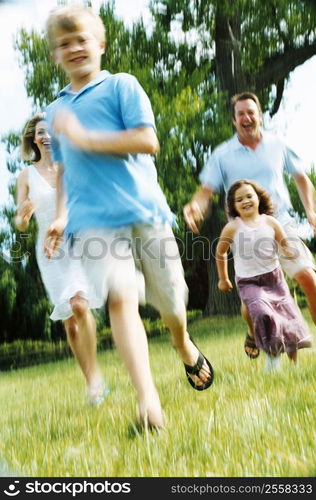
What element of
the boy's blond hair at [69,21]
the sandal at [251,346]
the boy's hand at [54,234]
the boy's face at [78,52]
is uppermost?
the boy's blond hair at [69,21]

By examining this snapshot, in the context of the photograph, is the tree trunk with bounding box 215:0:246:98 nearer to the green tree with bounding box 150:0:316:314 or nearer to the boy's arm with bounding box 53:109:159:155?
the green tree with bounding box 150:0:316:314

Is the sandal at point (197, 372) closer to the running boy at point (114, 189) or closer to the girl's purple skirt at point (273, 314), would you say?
the running boy at point (114, 189)

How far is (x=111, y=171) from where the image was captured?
1.62 metres

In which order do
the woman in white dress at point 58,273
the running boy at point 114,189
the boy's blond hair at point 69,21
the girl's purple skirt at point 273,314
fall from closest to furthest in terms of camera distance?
the running boy at point 114,189 → the boy's blond hair at point 69,21 → the woman in white dress at point 58,273 → the girl's purple skirt at point 273,314

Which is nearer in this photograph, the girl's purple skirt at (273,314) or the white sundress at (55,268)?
the white sundress at (55,268)

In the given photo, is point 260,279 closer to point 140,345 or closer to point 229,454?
point 140,345

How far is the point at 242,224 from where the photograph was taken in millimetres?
2453

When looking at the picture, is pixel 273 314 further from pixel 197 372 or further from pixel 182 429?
pixel 182 429

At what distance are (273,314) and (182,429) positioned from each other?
91cm

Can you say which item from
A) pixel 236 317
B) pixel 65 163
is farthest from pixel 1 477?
pixel 236 317

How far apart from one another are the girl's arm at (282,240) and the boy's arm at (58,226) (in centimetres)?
86

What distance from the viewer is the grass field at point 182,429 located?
135 cm

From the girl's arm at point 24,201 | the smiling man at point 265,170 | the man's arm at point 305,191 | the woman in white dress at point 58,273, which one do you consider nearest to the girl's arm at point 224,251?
the smiling man at point 265,170

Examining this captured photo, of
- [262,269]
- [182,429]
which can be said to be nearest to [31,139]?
[262,269]
